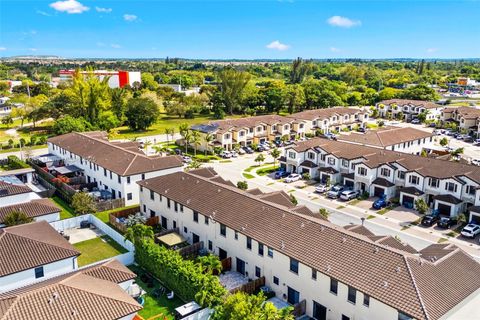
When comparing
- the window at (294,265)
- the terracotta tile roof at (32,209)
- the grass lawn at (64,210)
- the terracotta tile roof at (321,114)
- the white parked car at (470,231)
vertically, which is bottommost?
the grass lawn at (64,210)

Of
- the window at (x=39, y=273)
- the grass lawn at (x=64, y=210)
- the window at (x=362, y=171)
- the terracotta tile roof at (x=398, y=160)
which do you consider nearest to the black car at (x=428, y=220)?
the terracotta tile roof at (x=398, y=160)

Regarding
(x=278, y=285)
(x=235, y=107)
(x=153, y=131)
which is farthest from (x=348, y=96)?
(x=278, y=285)

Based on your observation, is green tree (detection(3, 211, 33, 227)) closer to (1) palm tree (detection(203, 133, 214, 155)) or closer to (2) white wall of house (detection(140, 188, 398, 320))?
(2) white wall of house (detection(140, 188, 398, 320))

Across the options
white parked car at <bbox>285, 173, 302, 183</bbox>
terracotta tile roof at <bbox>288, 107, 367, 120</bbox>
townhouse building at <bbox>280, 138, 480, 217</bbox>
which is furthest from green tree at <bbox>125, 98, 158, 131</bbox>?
white parked car at <bbox>285, 173, 302, 183</bbox>

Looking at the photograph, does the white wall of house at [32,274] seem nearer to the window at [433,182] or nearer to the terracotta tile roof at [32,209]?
the terracotta tile roof at [32,209]

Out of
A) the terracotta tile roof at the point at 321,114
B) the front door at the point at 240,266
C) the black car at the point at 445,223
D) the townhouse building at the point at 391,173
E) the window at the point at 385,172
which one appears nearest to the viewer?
the front door at the point at 240,266

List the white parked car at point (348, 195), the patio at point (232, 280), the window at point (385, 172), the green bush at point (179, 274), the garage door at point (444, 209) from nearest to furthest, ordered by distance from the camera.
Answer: the green bush at point (179, 274) < the patio at point (232, 280) < the garage door at point (444, 209) < the white parked car at point (348, 195) < the window at point (385, 172)

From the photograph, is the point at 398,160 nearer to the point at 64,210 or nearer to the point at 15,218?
the point at 64,210

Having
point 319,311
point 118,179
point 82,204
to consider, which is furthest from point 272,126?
point 319,311
